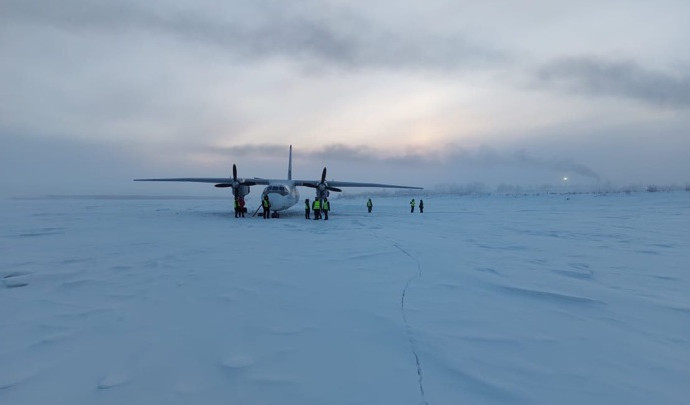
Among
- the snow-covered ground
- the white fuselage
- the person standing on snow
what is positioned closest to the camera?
the snow-covered ground

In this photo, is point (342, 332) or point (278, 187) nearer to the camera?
point (342, 332)

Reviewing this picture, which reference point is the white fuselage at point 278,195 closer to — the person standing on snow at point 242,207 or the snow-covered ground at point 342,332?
the person standing on snow at point 242,207

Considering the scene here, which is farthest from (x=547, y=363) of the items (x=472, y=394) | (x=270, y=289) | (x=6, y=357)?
(x=6, y=357)

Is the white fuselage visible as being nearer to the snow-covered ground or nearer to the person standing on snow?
the person standing on snow

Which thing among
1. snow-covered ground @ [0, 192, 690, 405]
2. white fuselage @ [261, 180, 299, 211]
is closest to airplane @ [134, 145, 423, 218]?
white fuselage @ [261, 180, 299, 211]

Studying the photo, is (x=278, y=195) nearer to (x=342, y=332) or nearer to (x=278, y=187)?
(x=278, y=187)

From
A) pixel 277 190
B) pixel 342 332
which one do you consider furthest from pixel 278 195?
pixel 342 332

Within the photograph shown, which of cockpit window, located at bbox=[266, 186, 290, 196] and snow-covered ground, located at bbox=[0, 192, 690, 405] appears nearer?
snow-covered ground, located at bbox=[0, 192, 690, 405]

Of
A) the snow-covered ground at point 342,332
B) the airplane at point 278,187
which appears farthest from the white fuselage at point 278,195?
the snow-covered ground at point 342,332

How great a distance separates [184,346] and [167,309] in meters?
1.25

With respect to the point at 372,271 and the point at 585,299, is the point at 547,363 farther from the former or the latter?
the point at 372,271

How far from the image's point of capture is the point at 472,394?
253cm

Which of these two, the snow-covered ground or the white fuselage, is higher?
the white fuselage

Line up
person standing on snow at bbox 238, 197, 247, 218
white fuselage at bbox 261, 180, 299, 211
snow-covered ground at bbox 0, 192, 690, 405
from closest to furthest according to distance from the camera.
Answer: snow-covered ground at bbox 0, 192, 690, 405, white fuselage at bbox 261, 180, 299, 211, person standing on snow at bbox 238, 197, 247, 218
